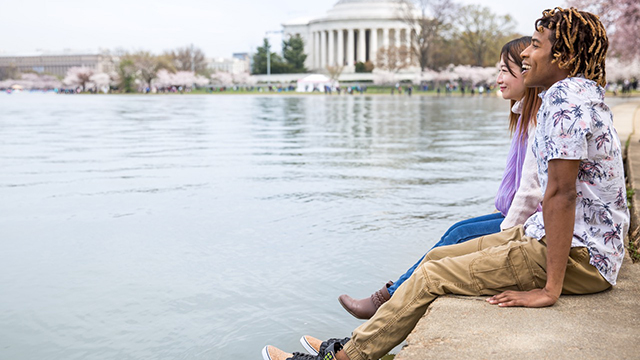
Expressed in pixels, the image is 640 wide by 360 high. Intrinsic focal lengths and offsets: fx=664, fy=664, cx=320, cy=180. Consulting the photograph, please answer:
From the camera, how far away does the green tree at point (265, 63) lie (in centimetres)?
11525

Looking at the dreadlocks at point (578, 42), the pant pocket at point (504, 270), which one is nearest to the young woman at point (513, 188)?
the pant pocket at point (504, 270)

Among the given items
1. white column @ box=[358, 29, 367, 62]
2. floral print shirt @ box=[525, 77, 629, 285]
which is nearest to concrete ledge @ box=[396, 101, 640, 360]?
floral print shirt @ box=[525, 77, 629, 285]

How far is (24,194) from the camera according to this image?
8859 mm

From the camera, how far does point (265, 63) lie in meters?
116

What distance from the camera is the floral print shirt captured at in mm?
2752

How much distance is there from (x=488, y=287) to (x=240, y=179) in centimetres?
741

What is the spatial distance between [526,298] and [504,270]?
155mm

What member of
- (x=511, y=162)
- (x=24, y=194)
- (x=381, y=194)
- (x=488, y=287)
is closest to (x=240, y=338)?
(x=488, y=287)

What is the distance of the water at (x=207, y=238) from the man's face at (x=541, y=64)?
1943 millimetres

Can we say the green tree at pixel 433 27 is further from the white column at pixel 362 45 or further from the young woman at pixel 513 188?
the young woman at pixel 513 188

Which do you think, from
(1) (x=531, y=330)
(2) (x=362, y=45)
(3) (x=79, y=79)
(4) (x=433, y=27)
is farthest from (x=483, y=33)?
(1) (x=531, y=330)

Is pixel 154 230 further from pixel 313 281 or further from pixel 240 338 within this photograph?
pixel 240 338

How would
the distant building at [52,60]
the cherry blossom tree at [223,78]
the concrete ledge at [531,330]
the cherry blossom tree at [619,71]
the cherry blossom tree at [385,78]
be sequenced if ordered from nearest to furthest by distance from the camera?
the concrete ledge at [531,330]
the cherry blossom tree at [619,71]
the cherry blossom tree at [385,78]
the cherry blossom tree at [223,78]
the distant building at [52,60]

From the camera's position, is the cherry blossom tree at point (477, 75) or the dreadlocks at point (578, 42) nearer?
the dreadlocks at point (578, 42)
